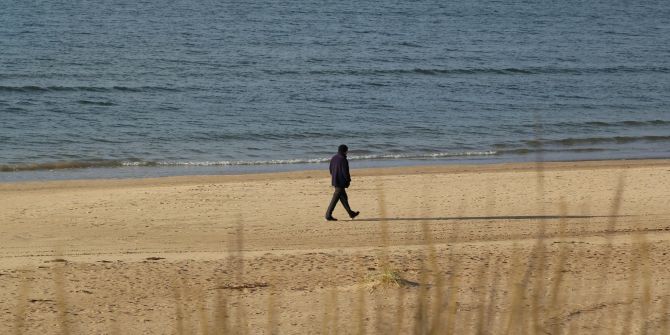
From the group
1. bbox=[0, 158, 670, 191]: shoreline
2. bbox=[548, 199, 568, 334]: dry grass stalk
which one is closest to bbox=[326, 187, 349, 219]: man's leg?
bbox=[0, 158, 670, 191]: shoreline

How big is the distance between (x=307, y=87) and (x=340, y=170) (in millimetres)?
24834

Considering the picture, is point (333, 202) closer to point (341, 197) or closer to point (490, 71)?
point (341, 197)

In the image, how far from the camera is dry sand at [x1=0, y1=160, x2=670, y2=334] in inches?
432

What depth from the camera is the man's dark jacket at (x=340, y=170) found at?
58.1ft

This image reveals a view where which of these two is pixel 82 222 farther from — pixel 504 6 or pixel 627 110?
pixel 504 6

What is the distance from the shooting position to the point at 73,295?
12.3 meters

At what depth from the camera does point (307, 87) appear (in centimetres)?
4238

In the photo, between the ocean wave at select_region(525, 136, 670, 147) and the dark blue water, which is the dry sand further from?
the ocean wave at select_region(525, 136, 670, 147)

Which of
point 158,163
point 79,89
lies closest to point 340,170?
point 158,163

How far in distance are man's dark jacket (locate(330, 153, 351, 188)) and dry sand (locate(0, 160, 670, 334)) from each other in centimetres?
82

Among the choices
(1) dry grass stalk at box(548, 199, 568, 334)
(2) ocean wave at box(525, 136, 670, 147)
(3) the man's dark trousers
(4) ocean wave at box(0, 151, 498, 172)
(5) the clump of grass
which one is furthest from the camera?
(2) ocean wave at box(525, 136, 670, 147)

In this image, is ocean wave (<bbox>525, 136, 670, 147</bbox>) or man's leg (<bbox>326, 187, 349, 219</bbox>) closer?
man's leg (<bbox>326, 187, 349, 219</bbox>)

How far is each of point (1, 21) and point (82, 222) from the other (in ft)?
149

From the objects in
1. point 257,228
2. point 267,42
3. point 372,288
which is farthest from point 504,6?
point 372,288
